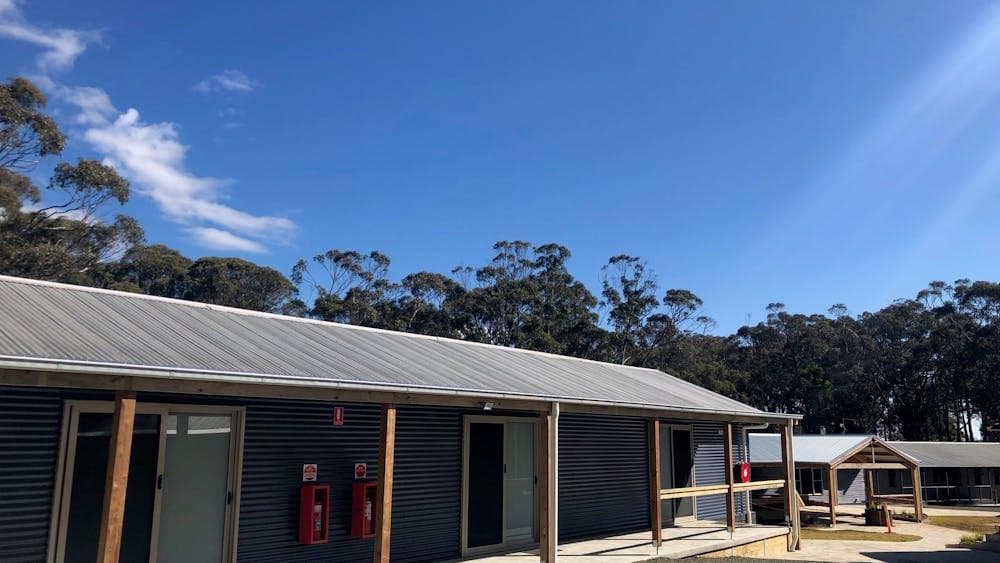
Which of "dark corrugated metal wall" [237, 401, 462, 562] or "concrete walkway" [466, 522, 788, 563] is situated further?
"concrete walkway" [466, 522, 788, 563]

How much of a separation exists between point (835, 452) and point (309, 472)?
65.9 ft

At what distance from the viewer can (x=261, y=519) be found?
8.20 meters

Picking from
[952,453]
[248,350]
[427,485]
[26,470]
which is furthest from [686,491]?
[952,453]

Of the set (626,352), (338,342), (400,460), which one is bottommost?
(400,460)

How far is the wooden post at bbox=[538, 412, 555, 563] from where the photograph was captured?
9.05m

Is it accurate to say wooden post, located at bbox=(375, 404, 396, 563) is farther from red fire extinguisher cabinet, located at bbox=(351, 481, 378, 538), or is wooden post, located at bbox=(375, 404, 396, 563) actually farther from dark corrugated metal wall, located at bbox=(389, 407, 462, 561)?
dark corrugated metal wall, located at bbox=(389, 407, 462, 561)

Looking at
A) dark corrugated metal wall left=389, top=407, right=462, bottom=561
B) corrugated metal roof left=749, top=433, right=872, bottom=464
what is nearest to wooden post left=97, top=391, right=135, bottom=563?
dark corrugated metal wall left=389, top=407, right=462, bottom=561

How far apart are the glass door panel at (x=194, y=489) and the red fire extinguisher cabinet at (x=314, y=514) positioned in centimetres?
87

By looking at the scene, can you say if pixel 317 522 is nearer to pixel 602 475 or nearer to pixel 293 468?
pixel 293 468

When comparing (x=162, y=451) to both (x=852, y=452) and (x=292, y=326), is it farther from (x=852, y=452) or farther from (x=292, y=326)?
(x=852, y=452)

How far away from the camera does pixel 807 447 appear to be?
2569 cm

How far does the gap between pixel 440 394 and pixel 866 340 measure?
163ft

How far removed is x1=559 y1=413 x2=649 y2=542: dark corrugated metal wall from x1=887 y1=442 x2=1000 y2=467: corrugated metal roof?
→ 21.9 m

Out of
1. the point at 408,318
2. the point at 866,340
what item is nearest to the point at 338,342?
the point at 408,318
